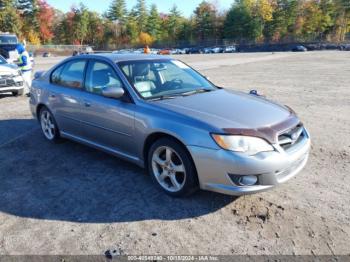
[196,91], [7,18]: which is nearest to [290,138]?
[196,91]

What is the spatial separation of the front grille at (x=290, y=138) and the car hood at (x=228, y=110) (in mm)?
161

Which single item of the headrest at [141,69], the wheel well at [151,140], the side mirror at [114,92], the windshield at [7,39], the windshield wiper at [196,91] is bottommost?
the wheel well at [151,140]

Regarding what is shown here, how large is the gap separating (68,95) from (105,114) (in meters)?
1.05

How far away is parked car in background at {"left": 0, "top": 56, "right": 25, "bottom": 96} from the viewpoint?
410 inches

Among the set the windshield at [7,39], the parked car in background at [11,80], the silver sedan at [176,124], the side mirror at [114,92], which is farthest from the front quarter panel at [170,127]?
the windshield at [7,39]

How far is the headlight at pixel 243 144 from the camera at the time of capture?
10.8 feet

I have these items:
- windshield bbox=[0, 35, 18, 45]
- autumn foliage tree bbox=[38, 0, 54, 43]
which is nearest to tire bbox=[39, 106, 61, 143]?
→ windshield bbox=[0, 35, 18, 45]

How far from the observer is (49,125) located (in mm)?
5902

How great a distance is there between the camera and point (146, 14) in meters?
108

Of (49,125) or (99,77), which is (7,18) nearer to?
(49,125)

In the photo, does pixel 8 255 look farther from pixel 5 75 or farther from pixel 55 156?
pixel 5 75

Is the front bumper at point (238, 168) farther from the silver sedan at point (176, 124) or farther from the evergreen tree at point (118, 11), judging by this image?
the evergreen tree at point (118, 11)

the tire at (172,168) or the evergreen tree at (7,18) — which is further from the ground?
the evergreen tree at (7,18)

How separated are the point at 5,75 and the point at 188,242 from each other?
955 centimetres
